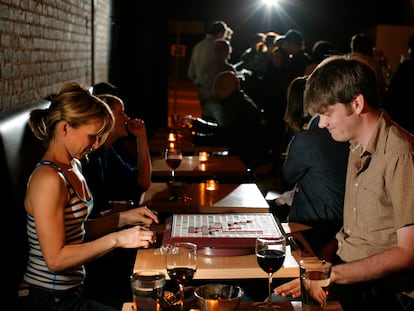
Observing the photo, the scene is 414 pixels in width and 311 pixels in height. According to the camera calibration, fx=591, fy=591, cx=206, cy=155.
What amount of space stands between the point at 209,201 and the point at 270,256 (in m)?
1.41

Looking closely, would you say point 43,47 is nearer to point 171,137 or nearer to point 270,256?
point 171,137

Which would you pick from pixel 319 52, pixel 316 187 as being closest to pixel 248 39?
pixel 319 52

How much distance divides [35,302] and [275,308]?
1.03 metres

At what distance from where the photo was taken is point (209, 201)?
10.9ft

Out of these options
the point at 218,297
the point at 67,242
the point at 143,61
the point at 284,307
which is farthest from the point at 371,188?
the point at 143,61

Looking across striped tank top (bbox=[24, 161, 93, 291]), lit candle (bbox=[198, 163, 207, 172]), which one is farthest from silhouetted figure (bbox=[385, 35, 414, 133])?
striped tank top (bbox=[24, 161, 93, 291])

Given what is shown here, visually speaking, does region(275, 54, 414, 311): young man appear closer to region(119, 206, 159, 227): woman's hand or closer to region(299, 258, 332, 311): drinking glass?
region(299, 258, 332, 311): drinking glass

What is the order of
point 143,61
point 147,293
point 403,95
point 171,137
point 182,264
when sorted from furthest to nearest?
point 143,61, point 403,95, point 171,137, point 182,264, point 147,293

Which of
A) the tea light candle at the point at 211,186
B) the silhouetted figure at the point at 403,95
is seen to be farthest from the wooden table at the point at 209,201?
the silhouetted figure at the point at 403,95

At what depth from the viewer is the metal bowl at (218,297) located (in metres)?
1.74

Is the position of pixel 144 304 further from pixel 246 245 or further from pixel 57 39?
pixel 57 39

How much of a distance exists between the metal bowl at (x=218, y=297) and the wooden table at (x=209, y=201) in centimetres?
138

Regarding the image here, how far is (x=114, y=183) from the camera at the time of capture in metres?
3.97

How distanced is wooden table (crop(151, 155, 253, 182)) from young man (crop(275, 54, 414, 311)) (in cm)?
169
